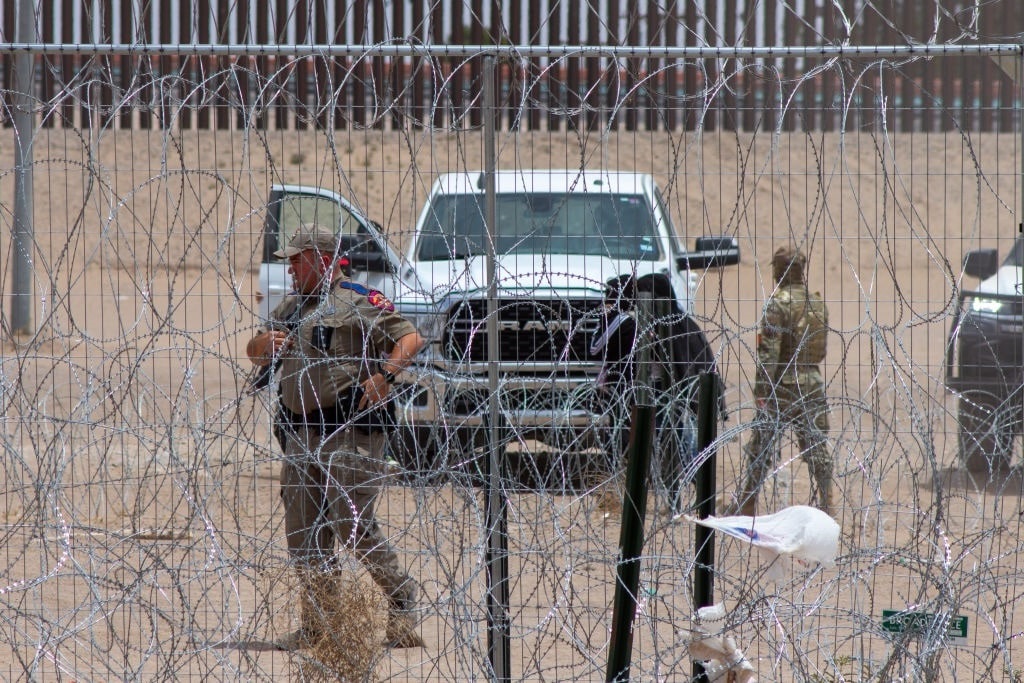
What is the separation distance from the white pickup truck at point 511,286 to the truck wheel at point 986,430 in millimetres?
1032

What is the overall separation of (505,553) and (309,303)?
151 cm

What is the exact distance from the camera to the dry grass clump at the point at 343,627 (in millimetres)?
4223

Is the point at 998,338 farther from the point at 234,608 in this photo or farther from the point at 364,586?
the point at 234,608

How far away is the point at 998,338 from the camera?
235 inches

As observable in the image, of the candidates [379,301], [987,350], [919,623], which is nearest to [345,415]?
[379,301]

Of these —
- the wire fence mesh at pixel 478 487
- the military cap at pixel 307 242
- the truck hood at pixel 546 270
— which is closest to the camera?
the wire fence mesh at pixel 478 487

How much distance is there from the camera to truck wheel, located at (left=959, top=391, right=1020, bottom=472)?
4.04 metres

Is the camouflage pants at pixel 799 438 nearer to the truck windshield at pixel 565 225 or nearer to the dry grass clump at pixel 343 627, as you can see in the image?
the truck windshield at pixel 565 225

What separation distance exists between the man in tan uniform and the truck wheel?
1.99 m

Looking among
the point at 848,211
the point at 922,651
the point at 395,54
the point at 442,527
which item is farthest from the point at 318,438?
the point at 848,211

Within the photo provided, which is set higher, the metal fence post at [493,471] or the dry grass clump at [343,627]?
the metal fence post at [493,471]

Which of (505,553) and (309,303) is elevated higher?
(309,303)

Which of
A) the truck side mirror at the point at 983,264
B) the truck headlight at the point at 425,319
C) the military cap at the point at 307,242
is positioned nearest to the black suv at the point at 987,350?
the truck side mirror at the point at 983,264

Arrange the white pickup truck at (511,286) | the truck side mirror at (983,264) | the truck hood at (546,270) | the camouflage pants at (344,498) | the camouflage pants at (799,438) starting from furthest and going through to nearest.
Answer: the truck side mirror at (983,264)
the truck hood at (546,270)
the camouflage pants at (344,498)
the white pickup truck at (511,286)
the camouflage pants at (799,438)
